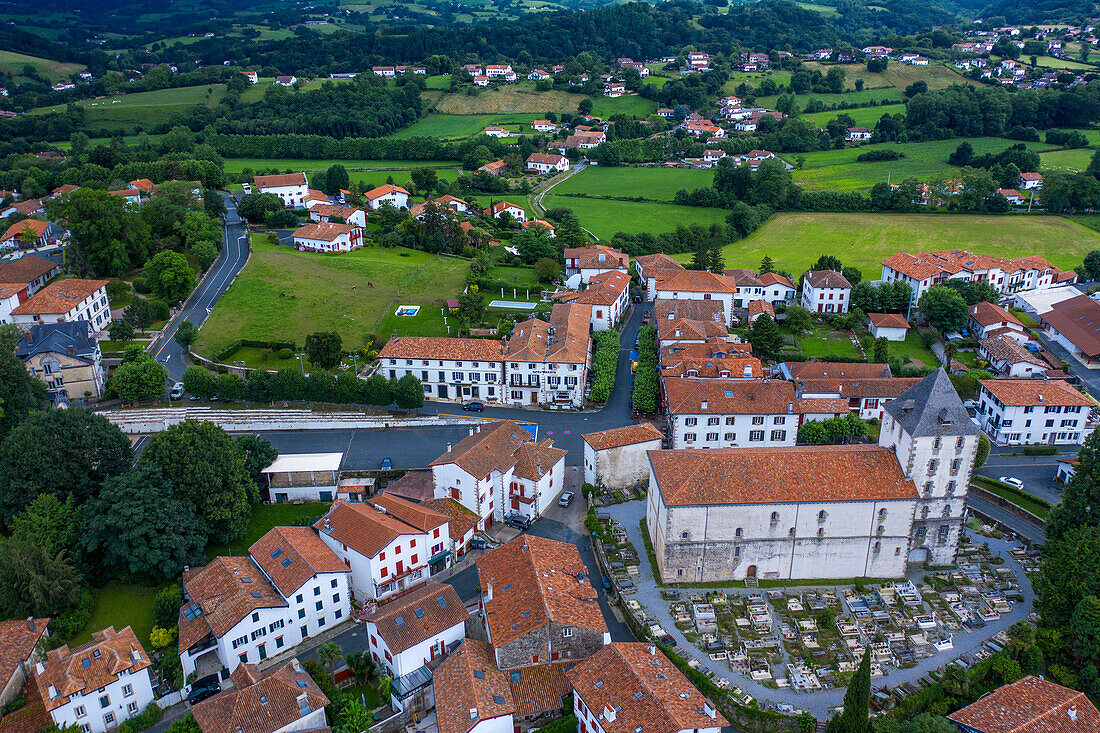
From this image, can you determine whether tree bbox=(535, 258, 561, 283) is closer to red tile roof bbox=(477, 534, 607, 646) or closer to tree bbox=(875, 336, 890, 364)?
tree bbox=(875, 336, 890, 364)

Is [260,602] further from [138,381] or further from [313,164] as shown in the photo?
[313,164]

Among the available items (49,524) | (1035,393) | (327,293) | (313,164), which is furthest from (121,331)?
(1035,393)

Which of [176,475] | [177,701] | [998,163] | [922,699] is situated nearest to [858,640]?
[922,699]

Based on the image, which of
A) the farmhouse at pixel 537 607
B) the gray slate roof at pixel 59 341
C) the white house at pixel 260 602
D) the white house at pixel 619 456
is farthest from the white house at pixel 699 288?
the gray slate roof at pixel 59 341

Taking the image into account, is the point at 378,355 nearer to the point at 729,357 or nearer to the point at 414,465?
the point at 414,465

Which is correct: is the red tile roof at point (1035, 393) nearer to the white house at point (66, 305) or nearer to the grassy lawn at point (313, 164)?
the white house at point (66, 305)

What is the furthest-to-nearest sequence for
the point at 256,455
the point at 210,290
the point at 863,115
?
the point at 863,115
the point at 210,290
the point at 256,455
